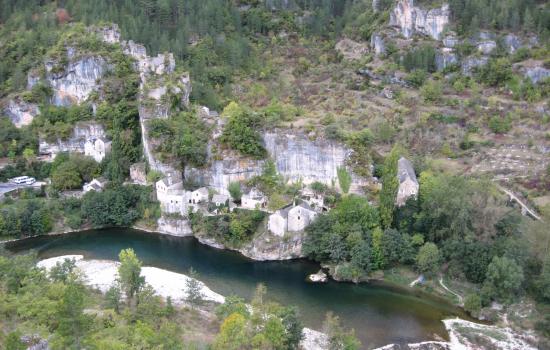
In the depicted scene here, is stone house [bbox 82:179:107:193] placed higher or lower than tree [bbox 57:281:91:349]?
lower

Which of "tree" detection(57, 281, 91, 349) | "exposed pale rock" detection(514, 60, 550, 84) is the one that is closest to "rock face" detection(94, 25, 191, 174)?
"tree" detection(57, 281, 91, 349)

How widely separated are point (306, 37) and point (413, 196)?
37418mm

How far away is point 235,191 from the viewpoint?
1622 inches

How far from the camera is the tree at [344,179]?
130ft

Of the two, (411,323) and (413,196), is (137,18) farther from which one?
(411,323)

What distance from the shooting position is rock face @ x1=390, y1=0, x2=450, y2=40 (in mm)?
60406

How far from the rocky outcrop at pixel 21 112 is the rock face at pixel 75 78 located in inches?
76.8

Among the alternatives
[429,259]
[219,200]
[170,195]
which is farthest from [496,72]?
[170,195]

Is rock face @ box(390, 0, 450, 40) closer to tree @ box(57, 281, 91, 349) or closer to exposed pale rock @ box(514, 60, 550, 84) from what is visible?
exposed pale rock @ box(514, 60, 550, 84)

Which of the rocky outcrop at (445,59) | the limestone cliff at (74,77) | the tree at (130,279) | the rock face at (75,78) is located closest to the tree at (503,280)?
the tree at (130,279)

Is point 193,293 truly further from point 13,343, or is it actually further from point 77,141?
point 77,141

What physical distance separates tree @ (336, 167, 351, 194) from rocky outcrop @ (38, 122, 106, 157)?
20.8 metres

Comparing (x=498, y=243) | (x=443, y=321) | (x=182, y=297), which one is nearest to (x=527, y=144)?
(x=498, y=243)

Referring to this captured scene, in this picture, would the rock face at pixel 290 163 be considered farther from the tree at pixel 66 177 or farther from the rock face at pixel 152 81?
the tree at pixel 66 177
